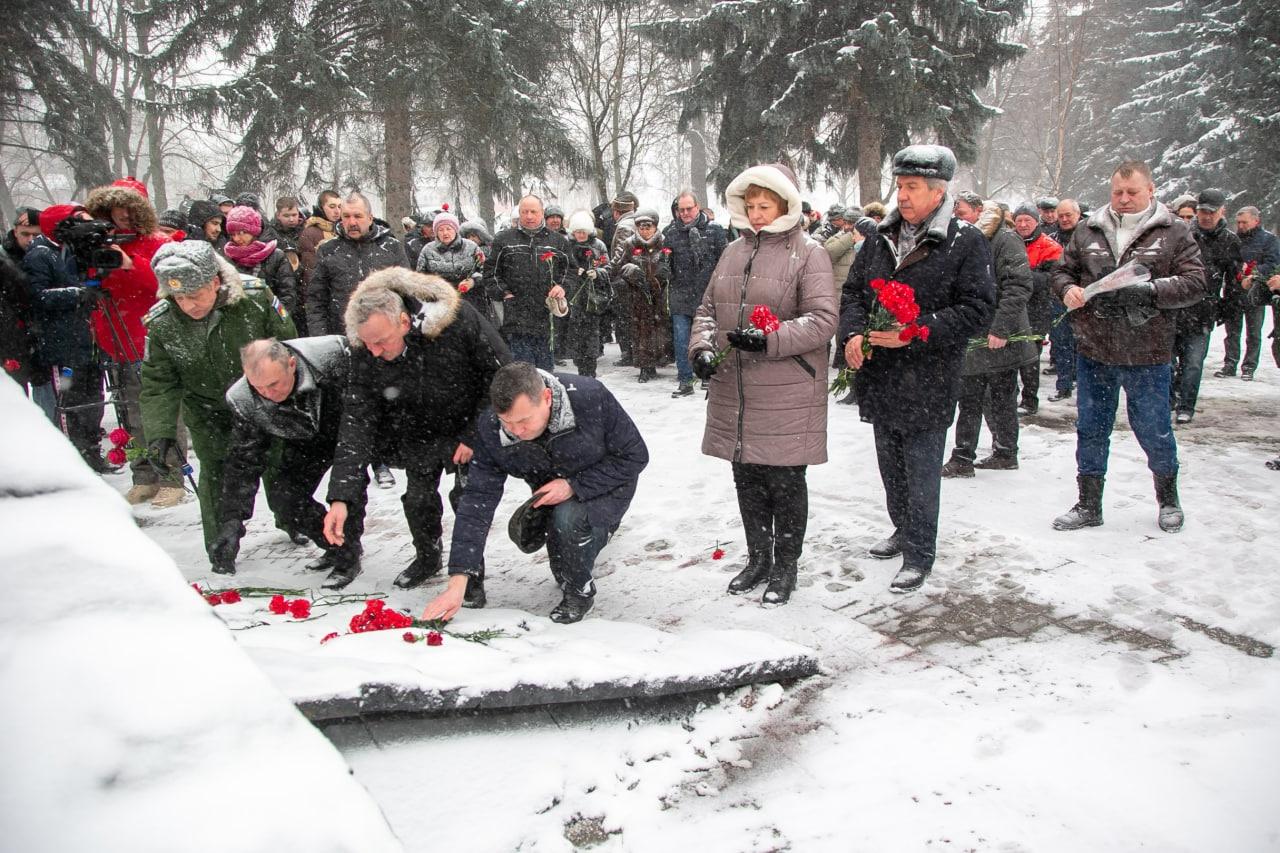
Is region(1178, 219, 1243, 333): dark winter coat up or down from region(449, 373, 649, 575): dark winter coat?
up

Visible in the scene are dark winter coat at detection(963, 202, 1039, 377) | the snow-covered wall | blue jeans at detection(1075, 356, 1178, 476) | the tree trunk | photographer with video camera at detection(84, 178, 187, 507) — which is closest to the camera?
the snow-covered wall

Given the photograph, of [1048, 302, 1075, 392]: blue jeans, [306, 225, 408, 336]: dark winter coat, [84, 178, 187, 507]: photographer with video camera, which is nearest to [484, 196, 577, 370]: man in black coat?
[306, 225, 408, 336]: dark winter coat

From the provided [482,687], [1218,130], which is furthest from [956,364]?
[1218,130]

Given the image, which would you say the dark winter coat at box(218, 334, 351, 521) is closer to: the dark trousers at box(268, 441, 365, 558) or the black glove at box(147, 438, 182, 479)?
the dark trousers at box(268, 441, 365, 558)

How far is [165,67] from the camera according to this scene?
46.7 feet

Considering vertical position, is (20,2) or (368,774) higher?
(20,2)

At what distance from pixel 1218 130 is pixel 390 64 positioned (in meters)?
19.1

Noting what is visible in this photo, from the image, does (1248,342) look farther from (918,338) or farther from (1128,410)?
(918,338)

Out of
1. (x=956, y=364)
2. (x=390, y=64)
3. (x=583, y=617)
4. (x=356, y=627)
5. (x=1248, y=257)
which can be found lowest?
(x=583, y=617)

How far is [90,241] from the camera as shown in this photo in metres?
5.14

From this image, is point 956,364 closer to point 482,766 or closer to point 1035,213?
point 482,766

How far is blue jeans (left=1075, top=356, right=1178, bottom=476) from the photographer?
14.3 feet

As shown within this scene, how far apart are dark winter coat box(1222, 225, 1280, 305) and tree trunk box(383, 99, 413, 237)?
11.9 meters

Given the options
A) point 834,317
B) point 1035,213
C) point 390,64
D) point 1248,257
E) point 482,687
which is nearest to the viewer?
point 482,687
